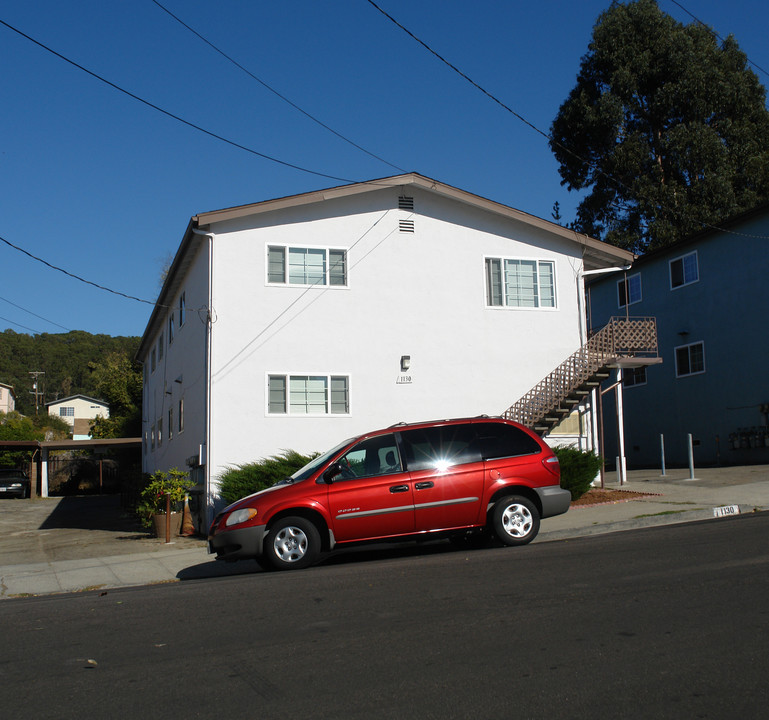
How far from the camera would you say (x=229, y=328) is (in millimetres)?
17234

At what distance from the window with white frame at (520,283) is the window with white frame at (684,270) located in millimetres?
9452

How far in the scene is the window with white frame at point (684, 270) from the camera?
27016 millimetres

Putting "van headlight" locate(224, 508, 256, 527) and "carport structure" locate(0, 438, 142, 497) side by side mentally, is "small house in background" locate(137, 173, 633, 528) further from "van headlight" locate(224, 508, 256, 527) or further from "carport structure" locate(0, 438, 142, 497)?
"carport structure" locate(0, 438, 142, 497)

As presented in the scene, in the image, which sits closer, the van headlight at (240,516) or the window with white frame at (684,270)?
the van headlight at (240,516)

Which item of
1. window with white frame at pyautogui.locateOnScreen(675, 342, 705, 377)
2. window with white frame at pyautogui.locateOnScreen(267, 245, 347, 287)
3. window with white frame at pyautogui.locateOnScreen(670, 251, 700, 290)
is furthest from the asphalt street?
window with white frame at pyautogui.locateOnScreen(670, 251, 700, 290)

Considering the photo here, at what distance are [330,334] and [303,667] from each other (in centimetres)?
1306

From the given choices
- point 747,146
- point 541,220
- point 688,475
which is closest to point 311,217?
point 541,220

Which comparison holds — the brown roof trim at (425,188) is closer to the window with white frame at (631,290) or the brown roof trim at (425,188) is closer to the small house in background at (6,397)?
the window with white frame at (631,290)

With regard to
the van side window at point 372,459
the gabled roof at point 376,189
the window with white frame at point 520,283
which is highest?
the gabled roof at point 376,189

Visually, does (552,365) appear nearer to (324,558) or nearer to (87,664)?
(324,558)

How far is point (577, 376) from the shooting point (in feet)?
62.4

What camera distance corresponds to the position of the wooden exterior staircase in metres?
18.7

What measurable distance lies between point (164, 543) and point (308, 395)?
4.61 metres

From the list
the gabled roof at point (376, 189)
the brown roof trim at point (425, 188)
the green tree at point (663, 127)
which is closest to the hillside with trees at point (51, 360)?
the green tree at point (663, 127)
